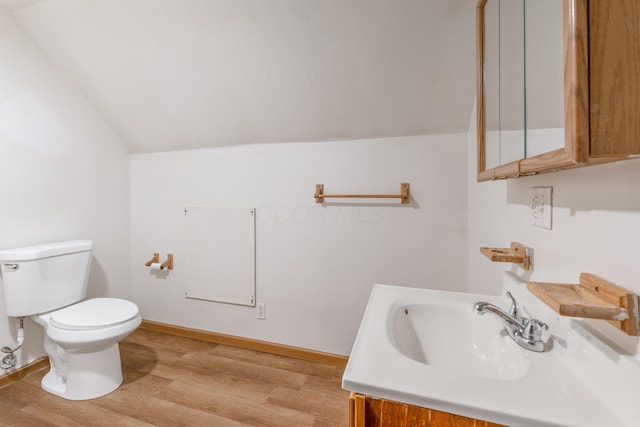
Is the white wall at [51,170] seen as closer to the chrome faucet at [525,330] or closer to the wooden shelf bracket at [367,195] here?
the wooden shelf bracket at [367,195]

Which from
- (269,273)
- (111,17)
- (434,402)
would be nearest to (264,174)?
(269,273)

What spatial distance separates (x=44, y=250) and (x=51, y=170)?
570 mm

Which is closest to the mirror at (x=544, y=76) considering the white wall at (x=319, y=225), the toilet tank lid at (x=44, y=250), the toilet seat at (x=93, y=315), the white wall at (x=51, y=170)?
the white wall at (x=319, y=225)

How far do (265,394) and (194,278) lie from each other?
1.07 meters

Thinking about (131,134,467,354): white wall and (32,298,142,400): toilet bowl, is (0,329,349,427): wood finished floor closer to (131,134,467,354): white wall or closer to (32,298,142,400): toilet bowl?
(32,298,142,400): toilet bowl

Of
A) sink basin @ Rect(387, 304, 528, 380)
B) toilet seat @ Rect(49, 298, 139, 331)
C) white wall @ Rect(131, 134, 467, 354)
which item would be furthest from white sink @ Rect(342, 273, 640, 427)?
toilet seat @ Rect(49, 298, 139, 331)

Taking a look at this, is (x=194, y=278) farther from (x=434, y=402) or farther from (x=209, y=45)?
(x=434, y=402)

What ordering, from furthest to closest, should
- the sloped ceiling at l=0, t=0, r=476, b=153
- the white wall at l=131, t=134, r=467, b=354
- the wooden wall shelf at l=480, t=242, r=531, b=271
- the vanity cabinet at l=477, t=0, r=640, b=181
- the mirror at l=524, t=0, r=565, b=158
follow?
the white wall at l=131, t=134, r=467, b=354 → the sloped ceiling at l=0, t=0, r=476, b=153 → the wooden wall shelf at l=480, t=242, r=531, b=271 → the mirror at l=524, t=0, r=565, b=158 → the vanity cabinet at l=477, t=0, r=640, b=181

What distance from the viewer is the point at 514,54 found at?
910 millimetres

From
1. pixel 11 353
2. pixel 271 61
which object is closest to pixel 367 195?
pixel 271 61

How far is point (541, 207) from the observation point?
33.2 inches

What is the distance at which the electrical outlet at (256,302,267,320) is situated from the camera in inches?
82.2

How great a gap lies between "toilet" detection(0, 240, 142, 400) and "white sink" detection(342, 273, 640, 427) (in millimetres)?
1470

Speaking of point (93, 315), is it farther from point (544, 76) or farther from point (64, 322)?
point (544, 76)
